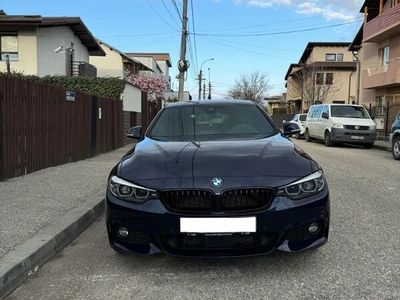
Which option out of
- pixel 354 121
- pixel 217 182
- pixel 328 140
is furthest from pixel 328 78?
pixel 217 182

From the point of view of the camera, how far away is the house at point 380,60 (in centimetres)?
2720

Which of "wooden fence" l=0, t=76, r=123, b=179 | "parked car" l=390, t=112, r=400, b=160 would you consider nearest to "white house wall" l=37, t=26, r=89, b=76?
"wooden fence" l=0, t=76, r=123, b=179

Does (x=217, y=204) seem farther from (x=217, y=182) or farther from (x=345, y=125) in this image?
(x=345, y=125)

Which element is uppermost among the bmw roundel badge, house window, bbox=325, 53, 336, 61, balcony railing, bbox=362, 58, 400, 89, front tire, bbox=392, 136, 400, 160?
house window, bbox=325, 53, 336, 61

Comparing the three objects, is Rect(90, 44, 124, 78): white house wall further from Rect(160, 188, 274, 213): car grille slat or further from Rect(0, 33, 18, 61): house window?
Rect(160, 188, 274, 213): car grille slat

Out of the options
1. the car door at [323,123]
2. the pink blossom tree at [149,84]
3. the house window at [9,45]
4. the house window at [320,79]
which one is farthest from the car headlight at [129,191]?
the house window at [320,79]

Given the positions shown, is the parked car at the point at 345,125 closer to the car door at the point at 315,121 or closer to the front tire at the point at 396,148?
the car door at the point at 315,121

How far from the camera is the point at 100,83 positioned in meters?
19.5

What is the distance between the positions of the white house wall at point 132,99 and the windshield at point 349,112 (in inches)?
339

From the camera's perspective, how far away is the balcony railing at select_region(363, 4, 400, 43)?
27.0 m

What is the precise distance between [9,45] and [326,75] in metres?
35.4

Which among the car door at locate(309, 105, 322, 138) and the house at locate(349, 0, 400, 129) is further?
the house at locate(349, 0, 400, 129)

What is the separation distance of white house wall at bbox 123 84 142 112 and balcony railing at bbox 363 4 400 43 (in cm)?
1447

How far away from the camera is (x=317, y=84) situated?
5138cm
